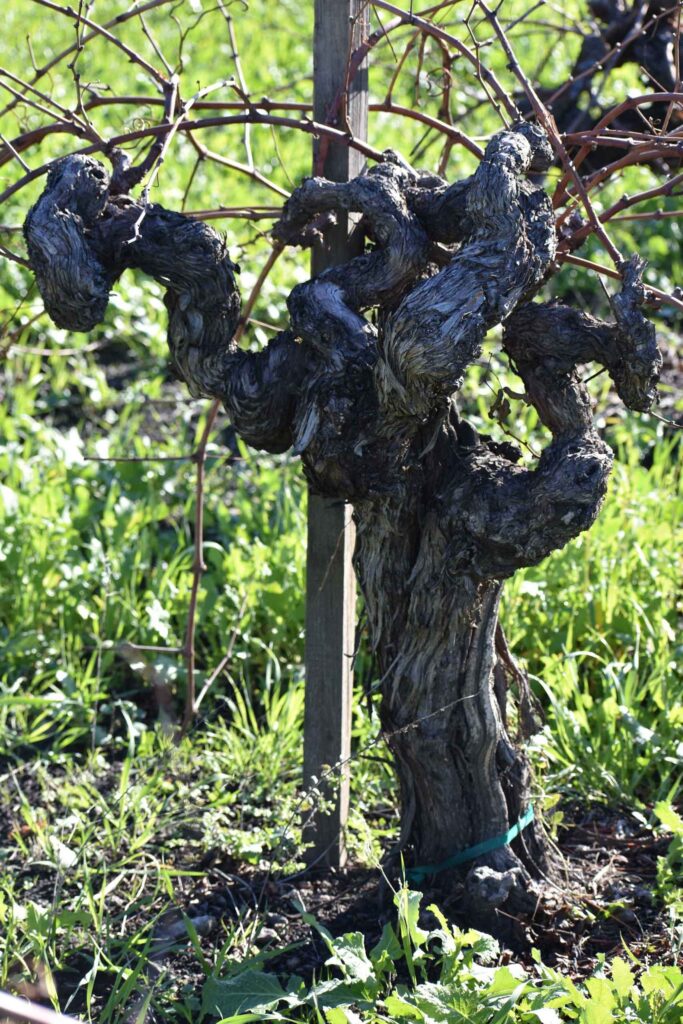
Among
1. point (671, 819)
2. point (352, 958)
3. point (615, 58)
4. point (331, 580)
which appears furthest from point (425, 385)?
point (615, 58)

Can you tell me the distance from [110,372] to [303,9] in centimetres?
498

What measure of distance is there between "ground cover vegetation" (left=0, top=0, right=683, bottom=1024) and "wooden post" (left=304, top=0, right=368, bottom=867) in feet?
0.26

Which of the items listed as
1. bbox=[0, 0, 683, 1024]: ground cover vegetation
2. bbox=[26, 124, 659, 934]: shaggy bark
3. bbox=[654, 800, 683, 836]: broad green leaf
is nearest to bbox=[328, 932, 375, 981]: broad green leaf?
bbox=[0, 0, 683, 1024]: ground cover vegetation

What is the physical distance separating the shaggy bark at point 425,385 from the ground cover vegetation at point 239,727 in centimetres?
17

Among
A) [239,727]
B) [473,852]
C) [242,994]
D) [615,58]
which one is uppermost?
[615,58]

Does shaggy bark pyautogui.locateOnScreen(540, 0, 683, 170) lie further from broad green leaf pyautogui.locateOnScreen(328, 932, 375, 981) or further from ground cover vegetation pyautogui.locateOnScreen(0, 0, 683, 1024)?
broad green leaf pyautogui.locateOnScreen(328, 932, 375, 981)

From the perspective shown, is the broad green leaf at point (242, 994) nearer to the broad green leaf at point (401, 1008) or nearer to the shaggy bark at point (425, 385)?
the broad green leaf at point (401, 1008)

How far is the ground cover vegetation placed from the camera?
2.14 metres

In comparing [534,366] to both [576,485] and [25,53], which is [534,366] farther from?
[25,53]

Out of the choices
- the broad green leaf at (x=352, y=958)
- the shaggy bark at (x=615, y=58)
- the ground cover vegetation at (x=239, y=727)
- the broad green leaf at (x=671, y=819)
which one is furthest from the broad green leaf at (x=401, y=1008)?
the shaggy bark at (x=615, y=58)

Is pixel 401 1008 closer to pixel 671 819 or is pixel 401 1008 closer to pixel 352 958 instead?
pixel 352 958

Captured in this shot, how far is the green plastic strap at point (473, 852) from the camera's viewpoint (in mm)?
2348

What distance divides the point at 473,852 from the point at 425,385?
104 cm

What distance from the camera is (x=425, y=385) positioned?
1.87 meters
